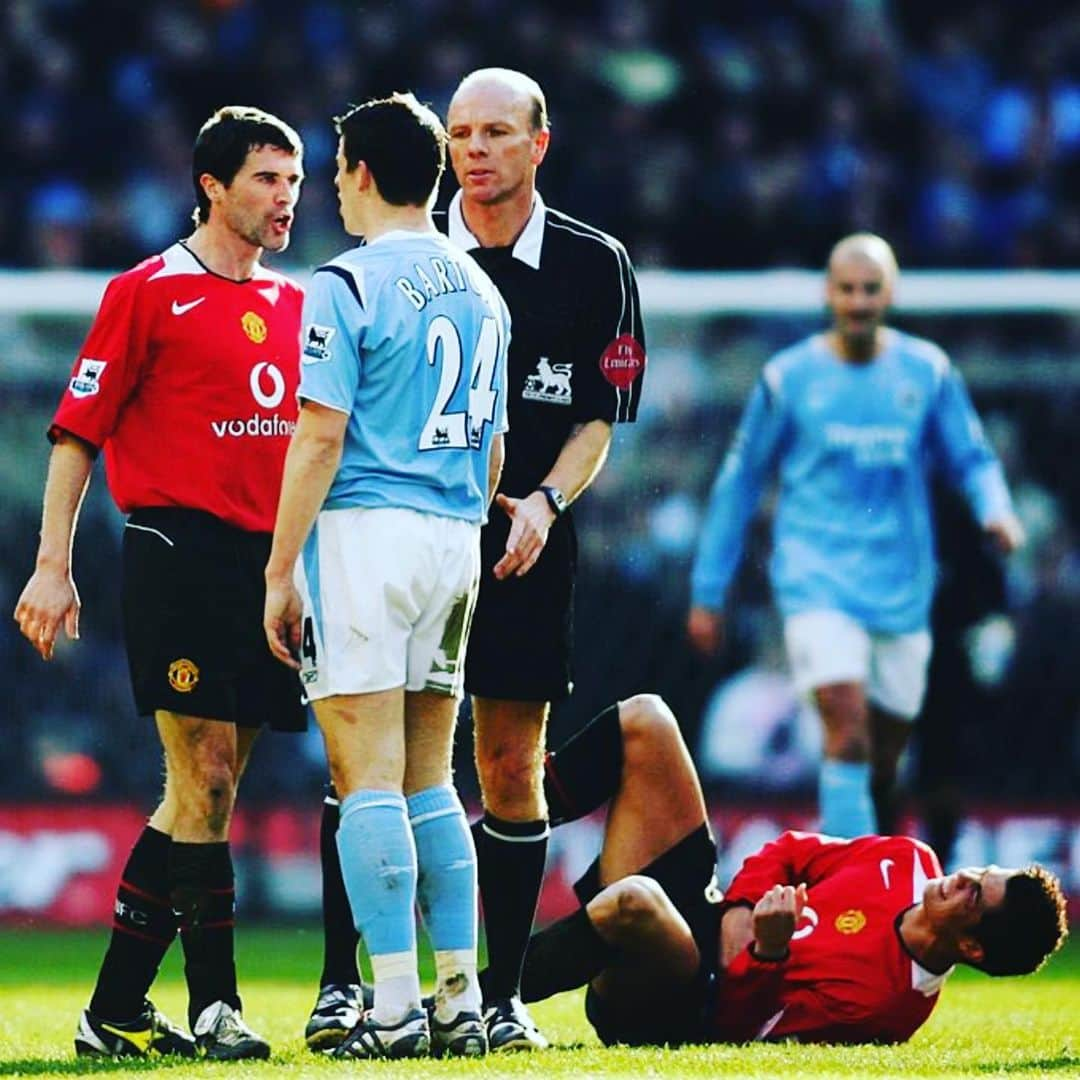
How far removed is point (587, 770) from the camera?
7195mm

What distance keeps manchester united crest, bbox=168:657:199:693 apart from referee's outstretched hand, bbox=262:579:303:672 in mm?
432

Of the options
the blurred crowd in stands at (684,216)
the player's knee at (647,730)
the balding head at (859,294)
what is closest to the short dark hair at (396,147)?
the player's knee at (647,730)

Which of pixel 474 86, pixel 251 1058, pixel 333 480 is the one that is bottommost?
pixel 251 1058

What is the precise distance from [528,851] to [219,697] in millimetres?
973

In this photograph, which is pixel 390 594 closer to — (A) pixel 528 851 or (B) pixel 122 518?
(A) pixel 528 851

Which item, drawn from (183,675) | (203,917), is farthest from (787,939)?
(183,675)

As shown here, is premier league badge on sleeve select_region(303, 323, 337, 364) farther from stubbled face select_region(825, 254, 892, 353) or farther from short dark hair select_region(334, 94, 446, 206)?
stubbled face select_region(825, 254, 892, 353)

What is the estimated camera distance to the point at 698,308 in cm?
1298

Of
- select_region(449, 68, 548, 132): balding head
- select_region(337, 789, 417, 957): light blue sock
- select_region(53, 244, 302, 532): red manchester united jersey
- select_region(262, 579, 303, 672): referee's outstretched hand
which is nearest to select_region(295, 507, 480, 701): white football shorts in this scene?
select_region(262, 579, 303, 672): referee's outstretched hand

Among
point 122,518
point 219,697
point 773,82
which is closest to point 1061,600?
point 122,518

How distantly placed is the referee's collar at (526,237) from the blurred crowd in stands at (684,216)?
4.67 meters

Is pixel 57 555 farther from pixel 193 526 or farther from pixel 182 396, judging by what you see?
pixel 182 396

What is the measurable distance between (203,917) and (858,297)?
4893 mm

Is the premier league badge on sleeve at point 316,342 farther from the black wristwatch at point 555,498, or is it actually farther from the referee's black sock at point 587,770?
the referee's black sock at point 587,770
